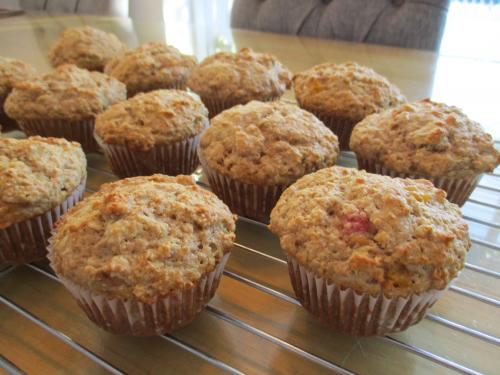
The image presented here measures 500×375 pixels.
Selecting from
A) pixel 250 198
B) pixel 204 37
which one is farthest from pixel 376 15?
pixel 250 198

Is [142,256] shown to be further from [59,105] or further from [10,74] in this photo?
[10,74]

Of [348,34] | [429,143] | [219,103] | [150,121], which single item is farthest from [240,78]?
[348,34]

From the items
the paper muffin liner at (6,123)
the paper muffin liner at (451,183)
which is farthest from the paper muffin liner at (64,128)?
the paper muffin liner at (451,183)

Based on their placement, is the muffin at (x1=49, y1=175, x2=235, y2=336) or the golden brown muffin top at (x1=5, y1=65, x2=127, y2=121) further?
the golden brown muffin top at (x1=5, y1=65, x2=127, y2=121)

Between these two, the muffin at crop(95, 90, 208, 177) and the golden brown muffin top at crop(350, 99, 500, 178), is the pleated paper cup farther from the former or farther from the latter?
the golden brown muffin top at crop(350, 99, 500, 178)

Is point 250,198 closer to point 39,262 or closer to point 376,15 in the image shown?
point 39,262

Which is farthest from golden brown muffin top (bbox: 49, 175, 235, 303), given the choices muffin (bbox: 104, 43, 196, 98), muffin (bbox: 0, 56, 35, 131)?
muffin (bbox: 0, 56, 35, 131)

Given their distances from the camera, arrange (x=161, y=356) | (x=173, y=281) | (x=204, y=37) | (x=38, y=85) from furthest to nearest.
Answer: (x=204, y=37) < (x=38, y=85) < (x=161, y=356) < (x=173, y=281)
